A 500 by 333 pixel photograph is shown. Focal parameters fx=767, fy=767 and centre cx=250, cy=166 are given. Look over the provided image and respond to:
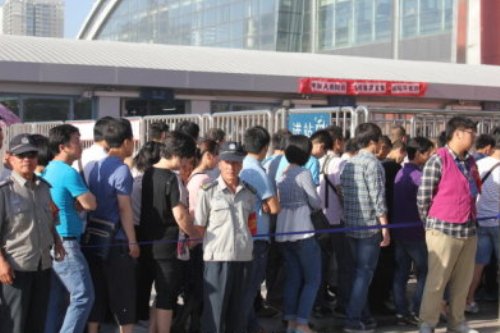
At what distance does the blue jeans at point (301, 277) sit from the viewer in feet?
21.6

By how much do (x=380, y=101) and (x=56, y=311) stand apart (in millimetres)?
19485

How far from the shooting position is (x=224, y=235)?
5719mm

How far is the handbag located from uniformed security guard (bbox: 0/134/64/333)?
64 centimetres

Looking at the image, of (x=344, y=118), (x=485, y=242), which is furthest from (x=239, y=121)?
(x=485, y=242)

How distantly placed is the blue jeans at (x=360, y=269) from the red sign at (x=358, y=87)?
616 inches

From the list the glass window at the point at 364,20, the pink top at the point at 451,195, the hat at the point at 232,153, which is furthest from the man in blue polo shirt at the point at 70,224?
the glass window at the point at 364,20

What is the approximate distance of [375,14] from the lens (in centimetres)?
4338

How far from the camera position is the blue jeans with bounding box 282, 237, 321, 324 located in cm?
659

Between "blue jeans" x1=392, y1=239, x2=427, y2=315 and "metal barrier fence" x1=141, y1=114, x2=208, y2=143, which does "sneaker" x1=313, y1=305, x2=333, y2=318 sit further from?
"metal barrier fence" x1=141, y1=114, x2=208, y2=143

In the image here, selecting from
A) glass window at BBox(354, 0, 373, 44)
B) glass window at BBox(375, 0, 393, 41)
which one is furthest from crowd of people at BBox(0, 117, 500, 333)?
glass window at BBox(354, 0, 373, 44)

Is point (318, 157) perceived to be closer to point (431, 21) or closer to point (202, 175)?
point (202, 175)

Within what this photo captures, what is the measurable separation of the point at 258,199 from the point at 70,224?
152 cm

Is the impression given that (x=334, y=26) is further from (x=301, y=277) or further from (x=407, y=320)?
(x=301, y=277)

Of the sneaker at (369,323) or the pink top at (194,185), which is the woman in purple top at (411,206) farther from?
the pink top at (194,185)
